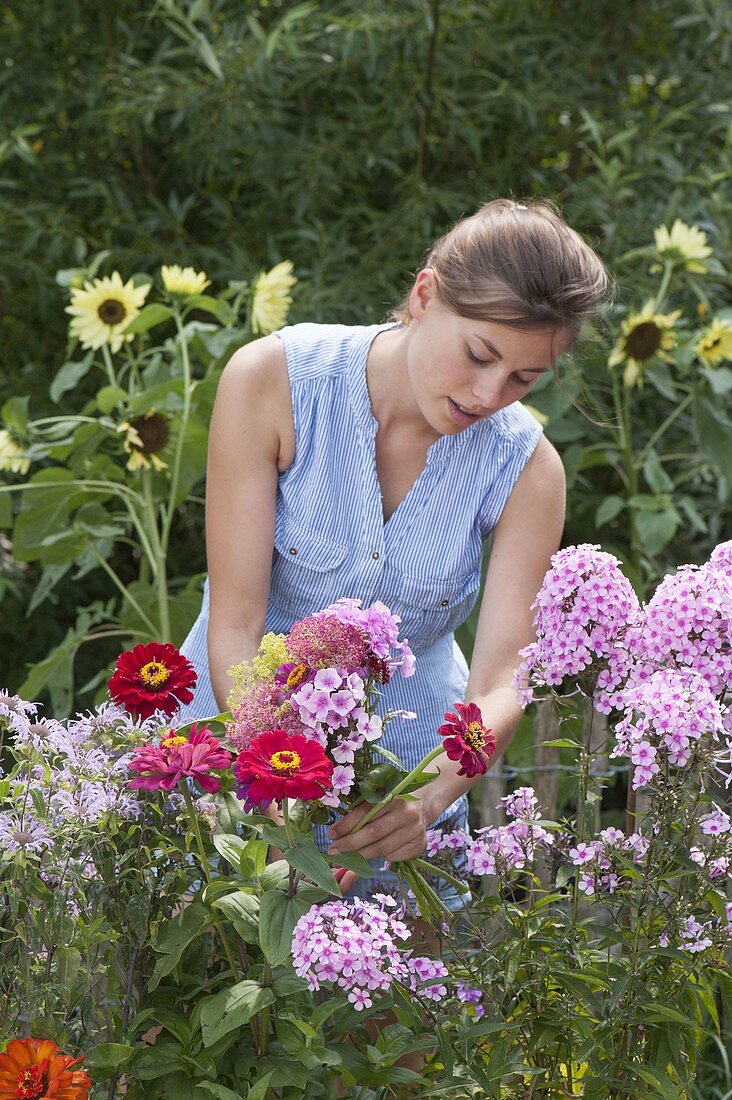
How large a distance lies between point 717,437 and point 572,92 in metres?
1.03

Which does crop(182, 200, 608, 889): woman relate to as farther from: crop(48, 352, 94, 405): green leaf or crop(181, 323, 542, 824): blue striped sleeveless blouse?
crop(48, 352, 94, 405): green leaf

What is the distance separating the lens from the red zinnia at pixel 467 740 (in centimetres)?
110

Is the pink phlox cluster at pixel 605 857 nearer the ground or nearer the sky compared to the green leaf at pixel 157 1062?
nearer the sky

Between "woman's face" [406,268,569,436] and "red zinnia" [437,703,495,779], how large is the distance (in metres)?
0.49

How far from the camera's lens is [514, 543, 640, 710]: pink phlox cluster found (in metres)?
1.17

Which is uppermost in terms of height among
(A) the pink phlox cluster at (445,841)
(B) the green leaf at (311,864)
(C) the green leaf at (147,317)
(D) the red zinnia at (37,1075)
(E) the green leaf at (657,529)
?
(C) the green leaf at (147,317)

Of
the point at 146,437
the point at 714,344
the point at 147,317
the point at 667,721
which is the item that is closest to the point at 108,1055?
the point at 667,721

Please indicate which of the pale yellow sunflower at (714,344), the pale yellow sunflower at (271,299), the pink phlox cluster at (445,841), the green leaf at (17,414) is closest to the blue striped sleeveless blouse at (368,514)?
the pink phlox cluster at (445,841)

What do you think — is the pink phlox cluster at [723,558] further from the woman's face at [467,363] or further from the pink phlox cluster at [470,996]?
the pink phlox cluster at [470,996]

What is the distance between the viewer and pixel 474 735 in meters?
1.12

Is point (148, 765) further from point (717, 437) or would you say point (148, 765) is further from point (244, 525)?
point (717, 437)

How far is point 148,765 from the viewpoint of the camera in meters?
1.03

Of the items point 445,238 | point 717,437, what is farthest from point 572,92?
point 445,238

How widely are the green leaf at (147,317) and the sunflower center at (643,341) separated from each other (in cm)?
84
